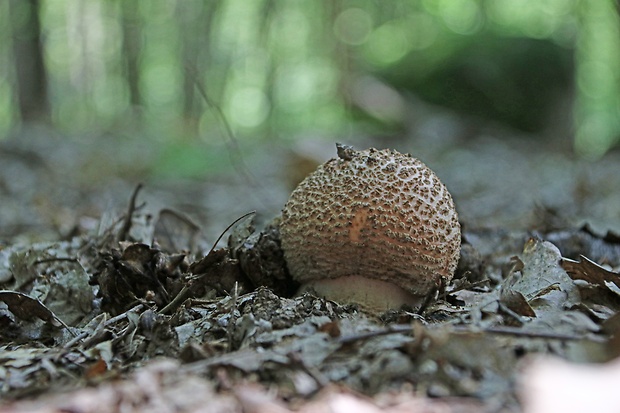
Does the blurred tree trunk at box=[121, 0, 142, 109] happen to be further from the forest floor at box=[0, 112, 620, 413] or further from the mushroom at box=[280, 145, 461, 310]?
the mushroom at box=[280, 145, 461, 310]

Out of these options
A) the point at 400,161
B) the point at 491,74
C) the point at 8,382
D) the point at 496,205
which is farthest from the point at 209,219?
the point at 491,74

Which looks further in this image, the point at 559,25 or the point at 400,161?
the point at 559,25

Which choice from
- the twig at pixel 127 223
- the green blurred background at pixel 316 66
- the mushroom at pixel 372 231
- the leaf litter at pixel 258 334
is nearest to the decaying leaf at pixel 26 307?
the leaf litter at pixel 258 334

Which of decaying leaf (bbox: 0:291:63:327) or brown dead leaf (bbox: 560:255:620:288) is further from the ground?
brown dead leaf (bbox: 560:255:620:288)

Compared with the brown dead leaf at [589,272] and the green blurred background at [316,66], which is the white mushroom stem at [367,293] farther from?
the green blurred background at [316,66]

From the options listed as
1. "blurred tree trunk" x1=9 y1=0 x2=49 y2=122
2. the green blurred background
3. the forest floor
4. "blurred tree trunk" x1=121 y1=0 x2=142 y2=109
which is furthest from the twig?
"blurred tree trunk" x1=121 y1=0 x2=142 y2=109

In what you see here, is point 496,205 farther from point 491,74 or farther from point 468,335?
point 491,74

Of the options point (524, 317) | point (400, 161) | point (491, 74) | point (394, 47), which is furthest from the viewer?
point (394, 47)

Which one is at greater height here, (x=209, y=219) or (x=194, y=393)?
(x=194, y=393)
